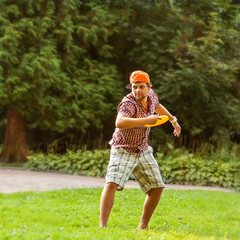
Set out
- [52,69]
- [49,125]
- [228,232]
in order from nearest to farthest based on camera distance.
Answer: [228,232] → [52,69] → [49,125]

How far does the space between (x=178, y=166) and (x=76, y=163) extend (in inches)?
107

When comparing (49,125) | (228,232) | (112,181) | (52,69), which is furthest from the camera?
(49,125)

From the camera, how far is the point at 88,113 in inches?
482

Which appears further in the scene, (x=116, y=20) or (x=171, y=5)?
(x=116, y=20)

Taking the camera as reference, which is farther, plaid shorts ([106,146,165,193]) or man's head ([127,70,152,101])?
man's head ([127,70,152,101])

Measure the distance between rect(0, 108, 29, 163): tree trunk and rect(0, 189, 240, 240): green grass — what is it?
644 cm

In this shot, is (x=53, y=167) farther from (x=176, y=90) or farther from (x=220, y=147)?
(x=220, y=147)

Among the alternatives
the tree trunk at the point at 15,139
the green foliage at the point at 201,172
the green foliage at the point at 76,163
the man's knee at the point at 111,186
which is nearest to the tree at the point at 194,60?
the green foliage at the point at 201,172

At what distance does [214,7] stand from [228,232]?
8.73 m

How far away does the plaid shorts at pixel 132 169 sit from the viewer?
14.8 ft

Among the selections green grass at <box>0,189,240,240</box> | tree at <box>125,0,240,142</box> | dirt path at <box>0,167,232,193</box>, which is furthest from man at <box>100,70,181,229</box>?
tree at <box>125,0,240,142</box>

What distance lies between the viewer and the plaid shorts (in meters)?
4.52

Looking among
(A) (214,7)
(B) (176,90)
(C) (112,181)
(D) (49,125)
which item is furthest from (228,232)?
(A) (214,7)

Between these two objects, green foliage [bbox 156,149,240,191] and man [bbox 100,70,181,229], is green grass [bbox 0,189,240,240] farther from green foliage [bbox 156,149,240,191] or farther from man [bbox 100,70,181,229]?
green foliage [bbox 156,149,240,191]
